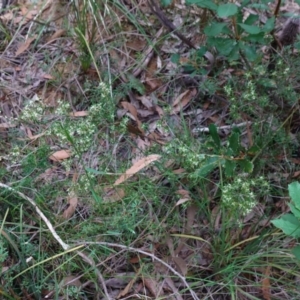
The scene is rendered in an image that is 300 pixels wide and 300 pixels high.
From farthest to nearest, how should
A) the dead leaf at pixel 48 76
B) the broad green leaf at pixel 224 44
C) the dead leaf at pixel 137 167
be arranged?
the dead leaf at pixel 48 76
the broad green leaf at pixel 224 44
the dead leaf at pixel 137 167

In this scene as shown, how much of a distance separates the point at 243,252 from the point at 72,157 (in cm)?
76

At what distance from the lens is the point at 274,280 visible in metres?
1.79

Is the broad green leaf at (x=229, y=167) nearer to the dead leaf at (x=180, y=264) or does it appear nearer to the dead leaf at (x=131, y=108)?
the dead leaf at (x=180, y=264)

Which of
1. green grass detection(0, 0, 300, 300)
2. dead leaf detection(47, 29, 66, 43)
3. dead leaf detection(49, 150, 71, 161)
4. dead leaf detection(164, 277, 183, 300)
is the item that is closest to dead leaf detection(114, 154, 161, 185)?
green grass detection(0, 0, 300, 300)

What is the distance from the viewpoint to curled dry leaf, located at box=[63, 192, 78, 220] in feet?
6.45

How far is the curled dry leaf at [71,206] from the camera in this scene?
1967mm

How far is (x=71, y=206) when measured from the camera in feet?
6.53

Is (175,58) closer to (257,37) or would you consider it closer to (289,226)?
(257,37)

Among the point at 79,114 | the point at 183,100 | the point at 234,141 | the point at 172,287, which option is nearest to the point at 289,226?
the point at 234,141

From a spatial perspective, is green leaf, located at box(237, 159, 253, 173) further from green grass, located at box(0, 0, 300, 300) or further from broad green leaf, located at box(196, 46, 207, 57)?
broad green leaf, located at box(196, 46, 207, 57)

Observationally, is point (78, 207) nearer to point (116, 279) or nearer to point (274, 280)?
point (116, 279)

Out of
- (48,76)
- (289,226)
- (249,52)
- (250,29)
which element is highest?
(250,29)

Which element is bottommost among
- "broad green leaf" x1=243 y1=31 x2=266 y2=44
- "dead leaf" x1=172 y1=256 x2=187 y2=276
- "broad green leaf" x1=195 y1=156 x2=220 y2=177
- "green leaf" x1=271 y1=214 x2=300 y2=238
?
"dead leaf" x1=172 y1=256 x2=187 y2=276

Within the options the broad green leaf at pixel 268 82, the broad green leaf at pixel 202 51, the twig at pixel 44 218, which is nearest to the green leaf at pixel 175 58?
the broad green leaf at pixel 202 51
